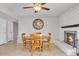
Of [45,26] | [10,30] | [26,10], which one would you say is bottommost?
[10,30]

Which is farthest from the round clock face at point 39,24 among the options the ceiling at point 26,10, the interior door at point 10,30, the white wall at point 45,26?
the interior door at point 10,30

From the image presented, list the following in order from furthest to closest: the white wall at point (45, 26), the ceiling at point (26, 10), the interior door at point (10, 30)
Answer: the interior door at point (10, 30) < the white wall at point (45, 26) < the ceiling at point (26, 10)

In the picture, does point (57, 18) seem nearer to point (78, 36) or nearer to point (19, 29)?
point (19, 29)

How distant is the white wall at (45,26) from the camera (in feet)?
18.9

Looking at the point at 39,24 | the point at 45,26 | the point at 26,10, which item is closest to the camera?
the point at 26,10

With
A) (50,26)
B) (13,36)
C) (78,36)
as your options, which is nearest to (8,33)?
(13,36)

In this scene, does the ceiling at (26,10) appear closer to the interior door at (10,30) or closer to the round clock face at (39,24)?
the round clock face at (39,24)

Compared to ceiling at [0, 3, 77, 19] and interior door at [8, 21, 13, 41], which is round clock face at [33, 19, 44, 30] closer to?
ceiling at [0, 3, 77, 19]

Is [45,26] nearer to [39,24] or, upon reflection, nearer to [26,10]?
[39,24]

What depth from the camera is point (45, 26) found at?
19.2 ft

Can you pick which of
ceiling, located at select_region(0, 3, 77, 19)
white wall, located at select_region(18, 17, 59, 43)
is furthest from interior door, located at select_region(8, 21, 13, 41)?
ceiling, located at select_region(0, 3, 77, 19)

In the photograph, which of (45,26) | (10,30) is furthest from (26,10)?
(10,30)

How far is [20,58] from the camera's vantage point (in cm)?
93

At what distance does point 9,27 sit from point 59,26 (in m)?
2.71
